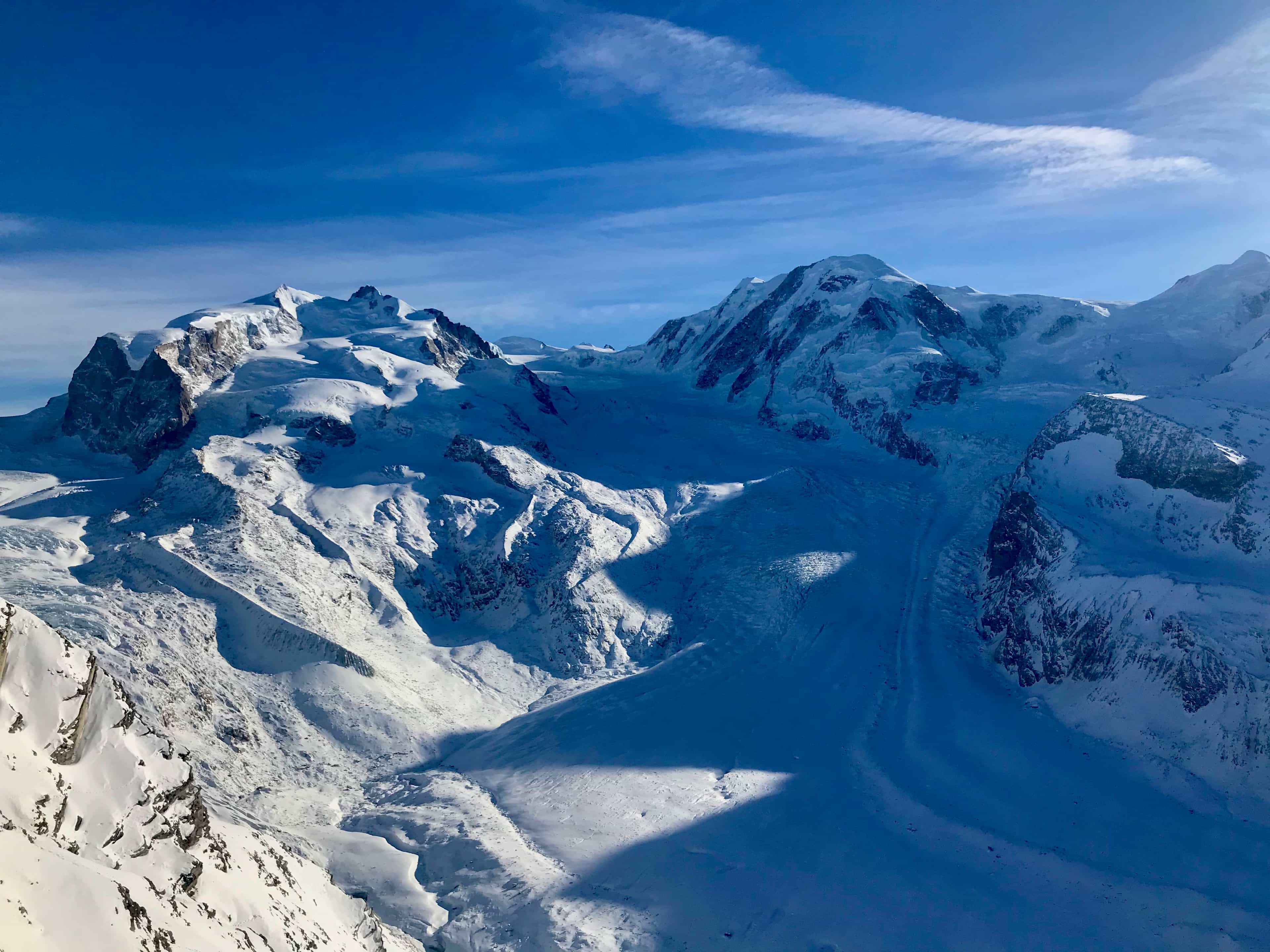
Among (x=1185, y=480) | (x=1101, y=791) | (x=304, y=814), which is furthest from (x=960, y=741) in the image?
(x=304, y=814)

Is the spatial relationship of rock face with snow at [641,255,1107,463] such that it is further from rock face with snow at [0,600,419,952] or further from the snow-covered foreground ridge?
rock face with snow at [0,600,419,952]

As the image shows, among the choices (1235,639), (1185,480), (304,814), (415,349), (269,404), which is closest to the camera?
(304,814)

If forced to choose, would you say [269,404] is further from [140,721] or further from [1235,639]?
[1235,639]

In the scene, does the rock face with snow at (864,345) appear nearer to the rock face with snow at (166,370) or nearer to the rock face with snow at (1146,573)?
the rock face with snow at (1146,573)

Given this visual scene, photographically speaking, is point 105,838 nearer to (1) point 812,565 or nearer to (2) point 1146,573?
(2) point 1146,573

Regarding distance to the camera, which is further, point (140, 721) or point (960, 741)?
point (960, 741)

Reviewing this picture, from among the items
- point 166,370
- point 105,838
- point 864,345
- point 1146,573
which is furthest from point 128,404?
point 864,345
